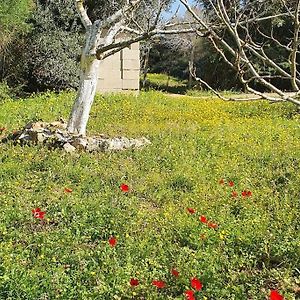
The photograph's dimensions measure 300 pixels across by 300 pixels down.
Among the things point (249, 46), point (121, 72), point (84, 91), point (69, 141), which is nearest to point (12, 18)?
point (121, 72)

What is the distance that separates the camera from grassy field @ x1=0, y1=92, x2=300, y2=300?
374 cm

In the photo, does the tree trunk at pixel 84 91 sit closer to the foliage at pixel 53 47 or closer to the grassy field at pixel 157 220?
the grassy field at pixel 157 220

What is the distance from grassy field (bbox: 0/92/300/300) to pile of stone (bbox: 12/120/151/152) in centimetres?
30

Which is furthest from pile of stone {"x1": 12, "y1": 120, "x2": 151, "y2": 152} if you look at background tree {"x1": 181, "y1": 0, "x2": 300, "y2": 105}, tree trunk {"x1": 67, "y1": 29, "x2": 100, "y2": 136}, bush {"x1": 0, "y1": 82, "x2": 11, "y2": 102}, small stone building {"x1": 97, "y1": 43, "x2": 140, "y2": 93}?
small stone building {"x1": 97, "y1": 43, "x2": 140, "y2": 93}

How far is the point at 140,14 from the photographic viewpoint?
52.3 ft

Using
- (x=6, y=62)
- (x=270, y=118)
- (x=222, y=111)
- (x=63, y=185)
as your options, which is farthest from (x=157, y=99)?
(x=63, y=185)

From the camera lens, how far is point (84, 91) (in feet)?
27.7

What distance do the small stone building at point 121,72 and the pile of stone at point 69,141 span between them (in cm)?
840

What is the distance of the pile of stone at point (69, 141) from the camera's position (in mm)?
7859

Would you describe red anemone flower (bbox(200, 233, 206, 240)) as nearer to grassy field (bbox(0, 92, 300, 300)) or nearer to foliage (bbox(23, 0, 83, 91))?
grassy field (bbox(0, 92, 300, 300))

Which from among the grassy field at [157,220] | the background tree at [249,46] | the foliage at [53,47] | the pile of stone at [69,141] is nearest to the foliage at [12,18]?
the foliage at [53,47]

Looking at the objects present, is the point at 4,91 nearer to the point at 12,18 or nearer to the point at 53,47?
the point at 53,47

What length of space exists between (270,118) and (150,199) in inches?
263

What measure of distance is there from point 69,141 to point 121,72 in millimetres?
9342
